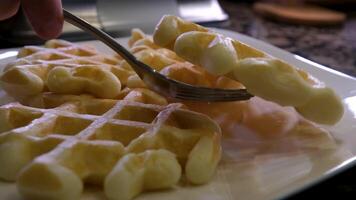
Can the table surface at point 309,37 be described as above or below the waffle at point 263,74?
below

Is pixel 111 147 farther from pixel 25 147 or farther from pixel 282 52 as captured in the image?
pixel 282 52

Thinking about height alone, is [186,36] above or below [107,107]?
above

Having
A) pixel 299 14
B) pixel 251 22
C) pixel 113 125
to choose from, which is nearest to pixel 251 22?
pixel 251 22

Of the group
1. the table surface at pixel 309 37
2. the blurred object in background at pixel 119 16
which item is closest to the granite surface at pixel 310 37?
the table surface at pixel 309 37

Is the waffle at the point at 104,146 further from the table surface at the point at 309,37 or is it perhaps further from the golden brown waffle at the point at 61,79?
the table surface at the point at 309,37

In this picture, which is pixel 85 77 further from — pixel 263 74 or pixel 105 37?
pixel 263 74

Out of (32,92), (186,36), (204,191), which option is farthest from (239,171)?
(32,92)

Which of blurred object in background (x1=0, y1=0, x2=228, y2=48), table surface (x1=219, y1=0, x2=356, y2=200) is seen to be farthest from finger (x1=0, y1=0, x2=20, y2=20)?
table surface (x1=219, y1=0, x2=356, y2=200)
